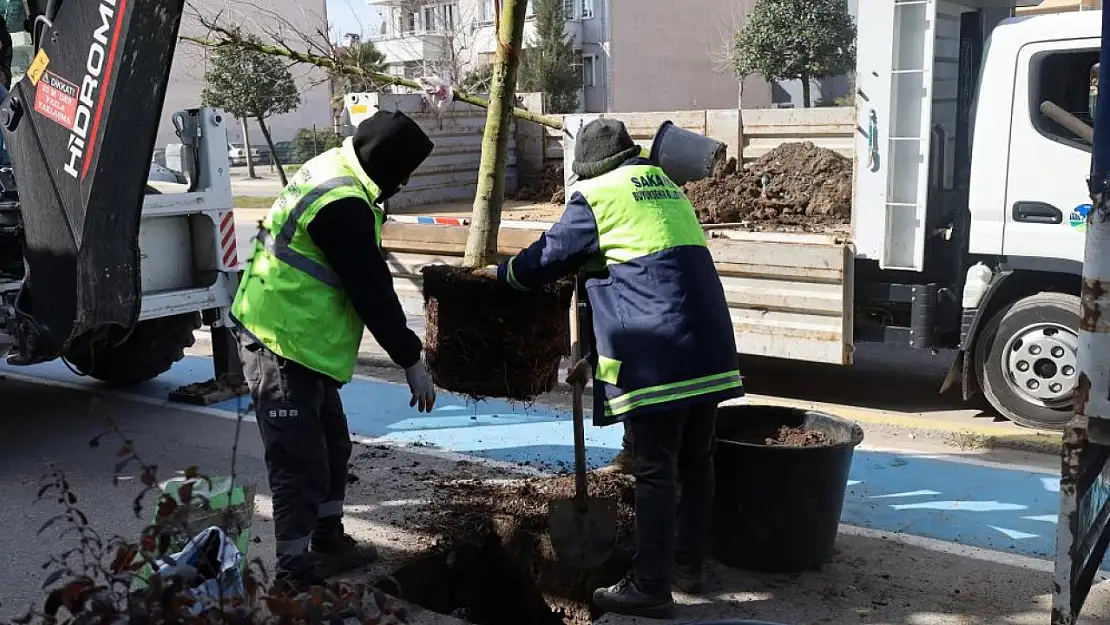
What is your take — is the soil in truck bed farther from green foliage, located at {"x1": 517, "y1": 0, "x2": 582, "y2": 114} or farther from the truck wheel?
green foliage, located at {"x1": 517, "y1": 0, "x2": 582, "y2": 114}

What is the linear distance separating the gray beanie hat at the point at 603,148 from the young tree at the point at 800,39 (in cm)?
2702

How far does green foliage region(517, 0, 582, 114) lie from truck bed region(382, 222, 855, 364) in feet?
89.0

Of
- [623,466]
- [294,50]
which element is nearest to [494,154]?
[623,466]

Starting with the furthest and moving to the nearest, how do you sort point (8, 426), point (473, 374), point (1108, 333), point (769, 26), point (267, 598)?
point (769, 26), point (8, 426), point (473, 374), point (1108, 333), point (267, 598)

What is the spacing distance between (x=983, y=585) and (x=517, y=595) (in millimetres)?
1825

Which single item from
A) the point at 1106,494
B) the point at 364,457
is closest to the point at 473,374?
the point at 364,457

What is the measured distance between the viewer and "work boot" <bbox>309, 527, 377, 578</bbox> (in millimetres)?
4312

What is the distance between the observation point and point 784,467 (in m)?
4.12

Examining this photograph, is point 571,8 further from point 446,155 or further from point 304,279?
point 304,279

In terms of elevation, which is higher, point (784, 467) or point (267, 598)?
point (267, 598)

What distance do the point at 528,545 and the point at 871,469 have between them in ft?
7.22

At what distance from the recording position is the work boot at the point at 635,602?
12.7ft

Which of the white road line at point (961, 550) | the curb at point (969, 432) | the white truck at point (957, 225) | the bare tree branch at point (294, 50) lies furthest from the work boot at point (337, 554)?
the white truck at point (957, 225)

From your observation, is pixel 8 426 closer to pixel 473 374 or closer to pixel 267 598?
pixel 473 374
